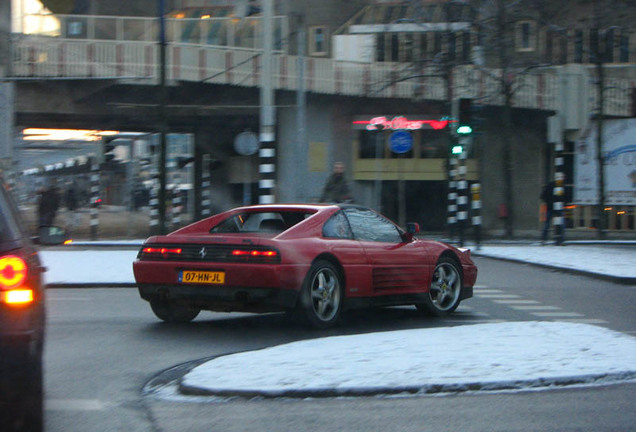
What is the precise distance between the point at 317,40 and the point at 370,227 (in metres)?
32.0

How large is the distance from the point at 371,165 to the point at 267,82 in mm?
18284

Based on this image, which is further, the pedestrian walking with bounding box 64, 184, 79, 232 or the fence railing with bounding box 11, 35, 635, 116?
the pedestrian walking with bounding box 64, 184, 79, 232

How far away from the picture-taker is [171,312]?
10336 millimetres

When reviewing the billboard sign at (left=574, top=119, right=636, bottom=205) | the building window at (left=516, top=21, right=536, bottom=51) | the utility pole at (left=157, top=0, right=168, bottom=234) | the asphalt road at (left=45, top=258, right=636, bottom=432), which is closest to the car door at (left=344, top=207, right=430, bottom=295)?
the asphalt road at (left=45, top=258, right=636, bottom=432)

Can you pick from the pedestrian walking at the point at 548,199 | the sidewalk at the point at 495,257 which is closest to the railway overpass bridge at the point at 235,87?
the pedestrian walking at the point at 548,199

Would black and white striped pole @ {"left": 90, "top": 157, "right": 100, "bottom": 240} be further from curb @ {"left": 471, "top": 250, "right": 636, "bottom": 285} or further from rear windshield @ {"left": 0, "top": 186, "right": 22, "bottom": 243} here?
rear windshield @ {"left": 0, "top": 186, "right": 22, "bottom": 243}

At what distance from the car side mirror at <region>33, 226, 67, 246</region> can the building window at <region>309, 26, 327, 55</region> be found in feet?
118

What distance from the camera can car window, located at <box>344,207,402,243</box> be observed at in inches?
411

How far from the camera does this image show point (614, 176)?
3478 cm

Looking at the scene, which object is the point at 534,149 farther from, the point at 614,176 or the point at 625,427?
the point at 625,427

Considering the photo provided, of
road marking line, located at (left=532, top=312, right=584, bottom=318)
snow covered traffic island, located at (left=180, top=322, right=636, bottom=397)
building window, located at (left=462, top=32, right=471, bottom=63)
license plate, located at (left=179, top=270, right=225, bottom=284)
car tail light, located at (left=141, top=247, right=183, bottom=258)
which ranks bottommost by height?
road marking line, located at (left=532, top=312, right=584, bottom=318)

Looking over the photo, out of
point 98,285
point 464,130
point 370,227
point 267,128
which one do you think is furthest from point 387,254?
point 464,130

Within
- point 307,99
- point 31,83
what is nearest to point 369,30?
point 307,99

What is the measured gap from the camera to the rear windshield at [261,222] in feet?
32.8
